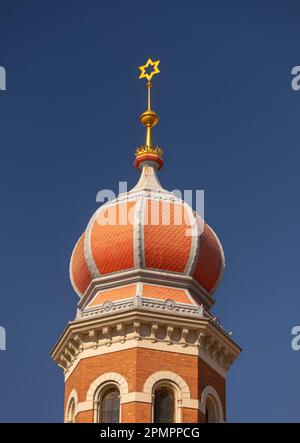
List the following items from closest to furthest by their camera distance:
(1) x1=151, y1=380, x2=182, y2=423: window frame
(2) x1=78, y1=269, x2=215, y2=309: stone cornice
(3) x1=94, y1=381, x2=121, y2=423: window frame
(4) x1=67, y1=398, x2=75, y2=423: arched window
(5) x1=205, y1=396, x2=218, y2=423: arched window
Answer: (1) x1=151, y1=380, x2=182, y2=423: window frame
(3) x1=94, y1=381, x2=121, y2=423: window frame
(5) x1=205, y1=396, x2=218, y2=423: arched window
(4) x1=67, y1=398, x2=75, y2=423: arched window
(2) x1=78, y1=269, x2=215, y2=309: stone cornice

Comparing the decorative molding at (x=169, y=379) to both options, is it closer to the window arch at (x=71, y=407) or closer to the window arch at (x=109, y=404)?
the window arch at (x=109, y=404)

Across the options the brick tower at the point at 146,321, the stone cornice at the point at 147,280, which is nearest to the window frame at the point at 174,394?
the brick tower at the point at 146,321

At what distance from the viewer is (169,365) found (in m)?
42.4

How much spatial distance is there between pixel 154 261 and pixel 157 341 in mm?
2721

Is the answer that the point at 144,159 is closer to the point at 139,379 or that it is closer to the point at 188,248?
the point at 188,248

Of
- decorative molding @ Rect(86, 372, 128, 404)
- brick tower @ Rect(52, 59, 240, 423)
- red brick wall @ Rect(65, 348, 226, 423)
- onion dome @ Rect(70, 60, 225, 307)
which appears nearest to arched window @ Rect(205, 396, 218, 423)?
brick tower @ Rect(52, 59, 240, 423)

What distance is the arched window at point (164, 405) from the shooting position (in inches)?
1644

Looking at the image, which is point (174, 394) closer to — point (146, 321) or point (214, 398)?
point (214, 398)

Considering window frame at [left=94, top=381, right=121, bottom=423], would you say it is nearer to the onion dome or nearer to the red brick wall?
the red brick wall

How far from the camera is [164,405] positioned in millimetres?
42062

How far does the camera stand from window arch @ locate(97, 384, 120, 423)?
4191 cm

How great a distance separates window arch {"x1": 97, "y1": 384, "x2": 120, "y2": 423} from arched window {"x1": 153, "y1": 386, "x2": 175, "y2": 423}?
109 centimetres

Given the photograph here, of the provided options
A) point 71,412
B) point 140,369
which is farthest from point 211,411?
point 71,412
